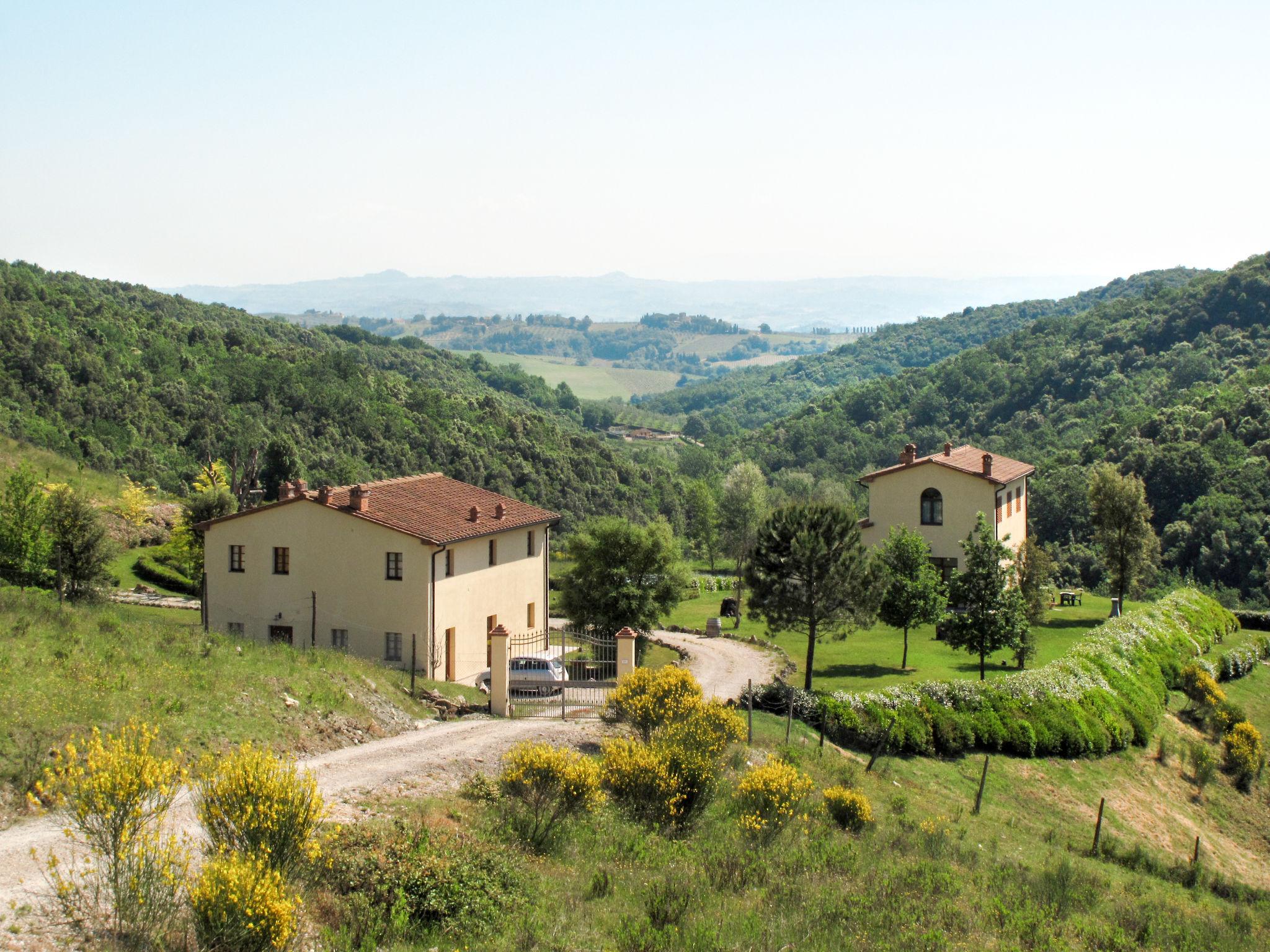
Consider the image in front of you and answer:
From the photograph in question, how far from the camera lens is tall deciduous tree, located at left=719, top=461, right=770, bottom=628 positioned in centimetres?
7656

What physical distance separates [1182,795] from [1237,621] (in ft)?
65.0

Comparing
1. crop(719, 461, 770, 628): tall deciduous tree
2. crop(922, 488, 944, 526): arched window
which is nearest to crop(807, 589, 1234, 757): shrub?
crop(922, 488, 944, 526): arched window

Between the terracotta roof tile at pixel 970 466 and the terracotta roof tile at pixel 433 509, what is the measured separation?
16.6m

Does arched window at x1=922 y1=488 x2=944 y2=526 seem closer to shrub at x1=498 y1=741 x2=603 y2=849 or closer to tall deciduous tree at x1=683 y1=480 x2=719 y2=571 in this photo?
tall deciduous tree at x1=683 y1=480 x2=719 y2=571

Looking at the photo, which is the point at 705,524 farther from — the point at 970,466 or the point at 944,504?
the point at 944,504

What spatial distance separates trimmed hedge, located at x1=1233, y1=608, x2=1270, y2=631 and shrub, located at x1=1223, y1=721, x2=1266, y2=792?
17152 millimetres

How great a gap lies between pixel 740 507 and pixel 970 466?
33.3 metres

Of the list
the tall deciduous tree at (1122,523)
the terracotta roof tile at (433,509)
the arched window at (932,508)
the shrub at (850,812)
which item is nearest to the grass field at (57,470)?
the terracotta roof tile at (433,509)

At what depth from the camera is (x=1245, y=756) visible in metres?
28.8

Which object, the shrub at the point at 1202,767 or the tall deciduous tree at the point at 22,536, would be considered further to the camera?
the tall deciduous tree at the point at 22,536

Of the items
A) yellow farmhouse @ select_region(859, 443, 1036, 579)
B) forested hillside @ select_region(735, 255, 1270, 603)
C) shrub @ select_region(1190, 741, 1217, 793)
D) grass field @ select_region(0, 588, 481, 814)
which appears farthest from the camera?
forested hillside @ select_region(735, 255, 1270, 603)

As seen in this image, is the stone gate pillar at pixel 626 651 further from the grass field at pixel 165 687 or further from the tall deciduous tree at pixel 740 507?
the tall deciduous tree at pixel 740 507

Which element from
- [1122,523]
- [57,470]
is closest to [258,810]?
[1122,523]

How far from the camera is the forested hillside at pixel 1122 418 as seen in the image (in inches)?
2557
